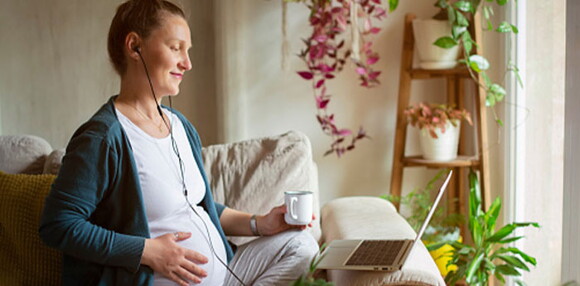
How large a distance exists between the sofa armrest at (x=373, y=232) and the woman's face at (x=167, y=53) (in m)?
0.60

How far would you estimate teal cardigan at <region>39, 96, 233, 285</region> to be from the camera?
1.23 meters

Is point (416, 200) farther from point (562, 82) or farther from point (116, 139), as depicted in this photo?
point (116, 139)

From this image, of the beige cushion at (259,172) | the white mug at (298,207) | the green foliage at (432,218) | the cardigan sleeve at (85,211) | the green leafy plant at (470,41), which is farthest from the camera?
the green foliage at (432,218)

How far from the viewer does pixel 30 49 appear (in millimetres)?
2283

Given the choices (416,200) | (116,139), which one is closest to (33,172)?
(116,139)

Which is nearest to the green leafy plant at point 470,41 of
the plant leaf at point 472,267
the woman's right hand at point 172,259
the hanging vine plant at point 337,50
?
the hanging vine plant at point 337,50

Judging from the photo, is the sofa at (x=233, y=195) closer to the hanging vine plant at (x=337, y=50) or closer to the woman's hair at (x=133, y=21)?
the woman's hair at (x=133, y=21)

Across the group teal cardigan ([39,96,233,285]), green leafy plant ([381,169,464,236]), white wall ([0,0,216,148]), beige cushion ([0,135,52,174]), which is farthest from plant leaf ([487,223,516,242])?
beige cushion ([0,135,52,174])

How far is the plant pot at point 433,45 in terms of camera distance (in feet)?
7.80

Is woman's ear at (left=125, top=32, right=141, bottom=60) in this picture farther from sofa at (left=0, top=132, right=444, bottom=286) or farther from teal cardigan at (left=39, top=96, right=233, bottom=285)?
sofa at (left=0, top=132, right=444, bottom=286)

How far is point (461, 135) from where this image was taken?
8.79 ft

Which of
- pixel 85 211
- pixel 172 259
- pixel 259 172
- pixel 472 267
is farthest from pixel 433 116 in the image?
pixel 85 211

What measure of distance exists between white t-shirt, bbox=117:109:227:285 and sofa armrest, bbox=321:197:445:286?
317mm

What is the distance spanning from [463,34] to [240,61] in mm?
904
